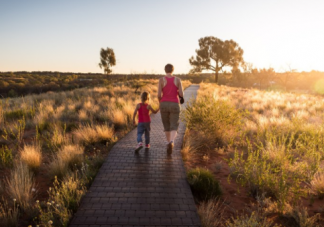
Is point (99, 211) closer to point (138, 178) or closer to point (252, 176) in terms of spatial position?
point (138, 178)

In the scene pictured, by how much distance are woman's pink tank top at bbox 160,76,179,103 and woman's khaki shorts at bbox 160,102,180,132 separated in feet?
0.34

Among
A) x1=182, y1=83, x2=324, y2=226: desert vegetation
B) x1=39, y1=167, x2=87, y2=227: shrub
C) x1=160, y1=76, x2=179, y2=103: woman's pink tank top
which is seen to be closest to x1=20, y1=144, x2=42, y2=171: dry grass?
x1=39, y1=167, x2=87, y2=227: shrub

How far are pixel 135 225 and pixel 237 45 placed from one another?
169 feet

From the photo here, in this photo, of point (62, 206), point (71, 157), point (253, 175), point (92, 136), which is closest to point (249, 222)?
point (253, 175)

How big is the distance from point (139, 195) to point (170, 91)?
2660 mm

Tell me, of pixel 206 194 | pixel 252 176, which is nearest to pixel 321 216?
pixel 252 176

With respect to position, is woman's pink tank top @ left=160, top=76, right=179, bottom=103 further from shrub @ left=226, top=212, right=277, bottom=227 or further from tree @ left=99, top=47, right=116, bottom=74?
tree @ left=99, top=47, right=116, bottom=74

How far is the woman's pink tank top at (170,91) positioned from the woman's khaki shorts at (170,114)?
102mm

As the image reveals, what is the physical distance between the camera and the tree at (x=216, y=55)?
4666 cm

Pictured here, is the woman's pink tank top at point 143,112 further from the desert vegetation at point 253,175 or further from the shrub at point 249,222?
the shrub at point 249,222

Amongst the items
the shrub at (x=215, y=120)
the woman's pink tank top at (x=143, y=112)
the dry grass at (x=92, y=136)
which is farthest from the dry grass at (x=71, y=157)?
the shrub at (x=215, y=120)

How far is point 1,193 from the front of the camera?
4195 mm

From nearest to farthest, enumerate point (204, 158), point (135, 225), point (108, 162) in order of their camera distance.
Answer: point (135, 225) → point (108, 162) → point (204, 158)

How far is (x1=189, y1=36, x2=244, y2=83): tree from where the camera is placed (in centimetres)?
4666
